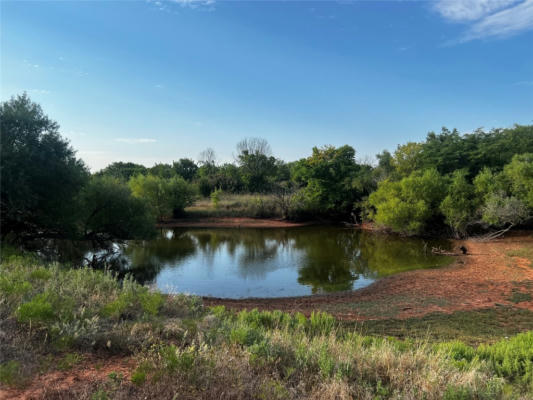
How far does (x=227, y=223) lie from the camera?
41.0m

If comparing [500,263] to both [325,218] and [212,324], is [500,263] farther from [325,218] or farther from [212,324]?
[325,218]

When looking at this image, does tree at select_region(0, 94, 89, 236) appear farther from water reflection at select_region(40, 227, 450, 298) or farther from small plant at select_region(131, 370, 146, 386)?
small plant at select_region(131, 370, 146, 386)

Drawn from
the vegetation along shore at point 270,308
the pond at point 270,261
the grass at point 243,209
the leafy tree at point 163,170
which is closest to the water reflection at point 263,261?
the pond at point 270,261

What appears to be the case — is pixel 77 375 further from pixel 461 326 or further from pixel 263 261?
pixel 263 261

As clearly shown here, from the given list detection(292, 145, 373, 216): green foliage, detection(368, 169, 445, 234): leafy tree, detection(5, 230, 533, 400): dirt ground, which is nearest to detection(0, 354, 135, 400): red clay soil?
detection(5, 230, 533, 400): dirt ground

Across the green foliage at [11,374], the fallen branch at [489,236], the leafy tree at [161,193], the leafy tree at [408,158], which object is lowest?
the fallen branch at [489,236]

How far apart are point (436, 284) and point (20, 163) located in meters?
19.2

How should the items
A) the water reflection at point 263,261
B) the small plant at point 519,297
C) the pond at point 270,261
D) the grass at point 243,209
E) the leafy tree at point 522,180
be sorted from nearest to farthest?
1. the small plant at point 519,297
2. the pond at point 270,261
3. the water reflection at point 263,261
4. the leafy tree at point 522,180
5. the grass at point 243,209

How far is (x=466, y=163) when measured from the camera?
114ft

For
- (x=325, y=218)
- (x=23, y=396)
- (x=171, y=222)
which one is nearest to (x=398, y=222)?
(x=325, y=218)

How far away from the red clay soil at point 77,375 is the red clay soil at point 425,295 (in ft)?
25.7

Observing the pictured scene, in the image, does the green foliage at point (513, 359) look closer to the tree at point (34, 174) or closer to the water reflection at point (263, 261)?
the water reflection at point (263, 261)

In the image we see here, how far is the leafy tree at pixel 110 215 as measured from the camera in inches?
755

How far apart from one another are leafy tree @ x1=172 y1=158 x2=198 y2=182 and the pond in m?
42.8
